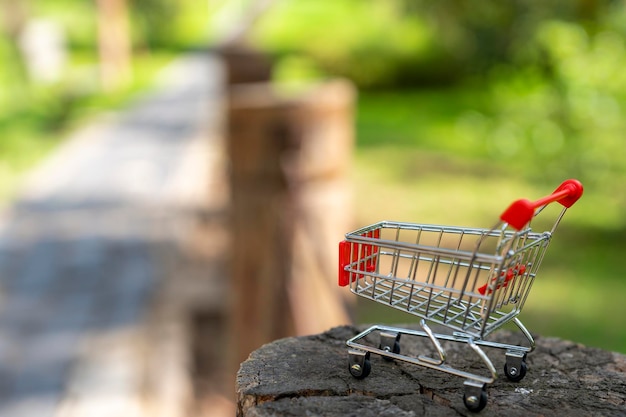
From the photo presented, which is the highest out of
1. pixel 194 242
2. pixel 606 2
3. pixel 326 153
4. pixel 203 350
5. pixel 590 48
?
pixel 606 2

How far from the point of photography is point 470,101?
18188mm

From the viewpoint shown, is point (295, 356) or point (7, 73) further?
point (7, 73)

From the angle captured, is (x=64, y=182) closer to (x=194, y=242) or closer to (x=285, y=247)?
(x=194, y=242)

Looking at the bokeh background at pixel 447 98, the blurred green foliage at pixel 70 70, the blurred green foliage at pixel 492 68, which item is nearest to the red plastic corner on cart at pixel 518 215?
the bokeh background at pixel 447 98

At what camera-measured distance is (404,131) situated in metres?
16.7

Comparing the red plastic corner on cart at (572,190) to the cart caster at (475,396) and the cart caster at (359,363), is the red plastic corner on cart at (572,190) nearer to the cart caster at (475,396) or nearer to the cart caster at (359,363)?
the cart caster at (475,396)

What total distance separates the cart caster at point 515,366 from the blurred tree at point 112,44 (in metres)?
19.3

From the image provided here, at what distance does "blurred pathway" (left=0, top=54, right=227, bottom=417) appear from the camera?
6.92m

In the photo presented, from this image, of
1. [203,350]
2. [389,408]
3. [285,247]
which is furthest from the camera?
[203,350]

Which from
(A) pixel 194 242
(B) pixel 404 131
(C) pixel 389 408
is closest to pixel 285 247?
(C) pixel 389 408

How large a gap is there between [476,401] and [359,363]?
13.3 inches

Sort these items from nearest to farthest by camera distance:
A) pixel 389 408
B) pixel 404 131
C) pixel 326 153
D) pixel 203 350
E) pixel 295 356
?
pixel 389 408, pixel 295 356, pixel 326 153, pixel 203 350, pixel 404 131

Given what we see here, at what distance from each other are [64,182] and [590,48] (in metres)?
8.29

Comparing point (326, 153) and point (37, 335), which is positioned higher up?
point (326, 153)
